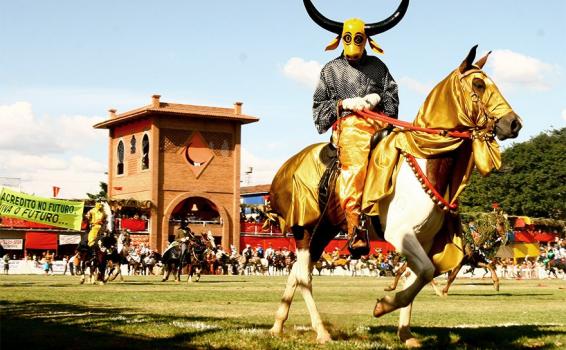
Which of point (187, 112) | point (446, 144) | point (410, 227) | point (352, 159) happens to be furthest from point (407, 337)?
point (187, 112)

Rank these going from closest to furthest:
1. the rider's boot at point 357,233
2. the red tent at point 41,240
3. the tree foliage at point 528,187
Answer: the rider's boot at point 357,233 → the red tent at point 41,240 → the tree foliage at point 528,187

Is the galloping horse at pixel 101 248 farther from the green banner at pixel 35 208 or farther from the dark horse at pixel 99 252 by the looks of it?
the green banner at pixel 35 208

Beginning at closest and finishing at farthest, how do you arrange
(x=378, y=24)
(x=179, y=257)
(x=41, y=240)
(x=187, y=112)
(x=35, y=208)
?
(x=378, y=24) → (x=179, y=257) → (x=35, y=208) → (x=41, y=240) → (x=187, y=112)

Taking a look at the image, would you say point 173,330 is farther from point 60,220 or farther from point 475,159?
point 60,220

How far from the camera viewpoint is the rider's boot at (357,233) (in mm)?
11289

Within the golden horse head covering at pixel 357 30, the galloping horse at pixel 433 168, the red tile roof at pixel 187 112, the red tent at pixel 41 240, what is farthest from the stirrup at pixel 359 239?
the red tile roof at pixel 187 112

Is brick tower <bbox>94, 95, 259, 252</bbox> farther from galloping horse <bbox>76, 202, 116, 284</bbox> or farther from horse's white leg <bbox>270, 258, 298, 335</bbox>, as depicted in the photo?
horse's white leg <bbox>270, 258, 298, 335</bbox>

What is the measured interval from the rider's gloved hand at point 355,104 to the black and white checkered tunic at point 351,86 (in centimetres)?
19

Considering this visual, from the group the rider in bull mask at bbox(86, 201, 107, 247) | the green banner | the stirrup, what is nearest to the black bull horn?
the stirrup

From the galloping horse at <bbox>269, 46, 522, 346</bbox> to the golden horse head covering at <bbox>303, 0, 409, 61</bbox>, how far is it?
4.37ft

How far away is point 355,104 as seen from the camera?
39.0 ft

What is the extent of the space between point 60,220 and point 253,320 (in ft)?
136

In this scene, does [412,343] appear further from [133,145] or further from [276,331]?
[133,145]

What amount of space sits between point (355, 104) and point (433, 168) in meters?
1.60
